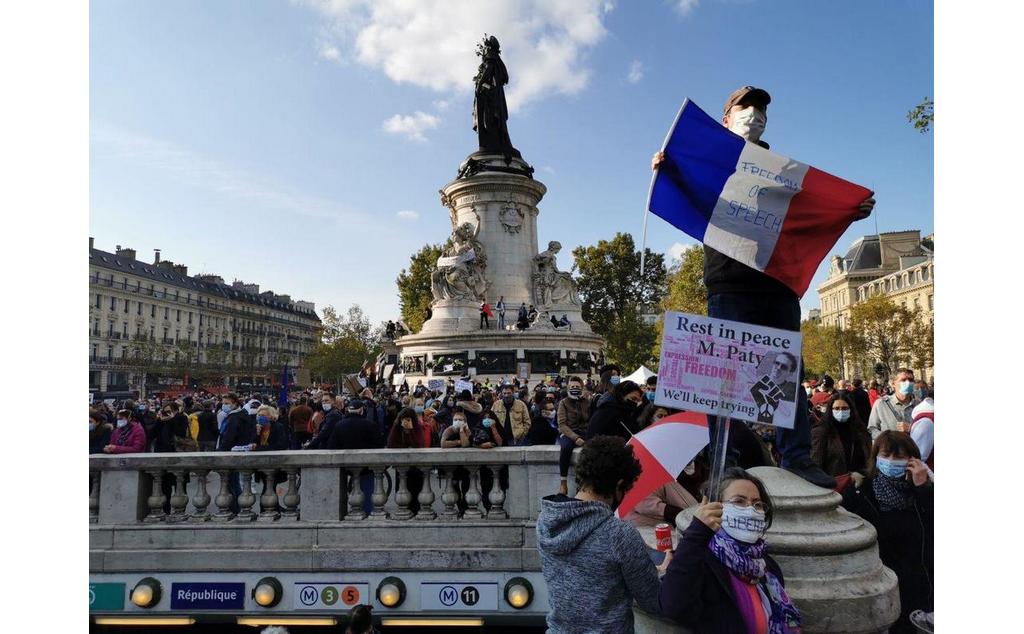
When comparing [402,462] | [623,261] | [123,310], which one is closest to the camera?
[402,462]

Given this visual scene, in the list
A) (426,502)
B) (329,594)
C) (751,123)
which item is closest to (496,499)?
(426,502)

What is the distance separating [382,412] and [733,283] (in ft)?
28.0

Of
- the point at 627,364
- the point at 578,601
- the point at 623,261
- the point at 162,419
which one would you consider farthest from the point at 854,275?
the point at 578,601

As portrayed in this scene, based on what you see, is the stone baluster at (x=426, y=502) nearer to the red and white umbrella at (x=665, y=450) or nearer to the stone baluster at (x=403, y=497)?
the stone baluster at (x=403, y=497)

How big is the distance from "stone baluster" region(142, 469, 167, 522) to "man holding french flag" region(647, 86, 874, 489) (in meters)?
4.85

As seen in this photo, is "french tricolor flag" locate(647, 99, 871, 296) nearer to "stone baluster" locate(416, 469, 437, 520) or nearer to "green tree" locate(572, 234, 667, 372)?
"stone baluster" locate(416, 469, 437, 520)

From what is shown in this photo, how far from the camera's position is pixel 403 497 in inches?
213

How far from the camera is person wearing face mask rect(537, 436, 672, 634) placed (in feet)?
8.20

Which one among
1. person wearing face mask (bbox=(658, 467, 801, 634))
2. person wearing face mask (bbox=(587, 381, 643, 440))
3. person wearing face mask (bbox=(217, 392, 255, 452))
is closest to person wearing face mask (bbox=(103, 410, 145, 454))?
person wearing face mask (bbox=(217, 392, 255, 452))

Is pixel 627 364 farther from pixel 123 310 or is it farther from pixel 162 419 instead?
pixel 162 419

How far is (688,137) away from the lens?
13.0 ft

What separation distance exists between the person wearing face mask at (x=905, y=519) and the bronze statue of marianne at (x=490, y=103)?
1149 inches

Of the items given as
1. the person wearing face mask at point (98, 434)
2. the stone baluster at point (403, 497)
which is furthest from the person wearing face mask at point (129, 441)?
the stone baluster at point (403, 497)

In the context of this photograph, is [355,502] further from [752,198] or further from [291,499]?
[752,198]
